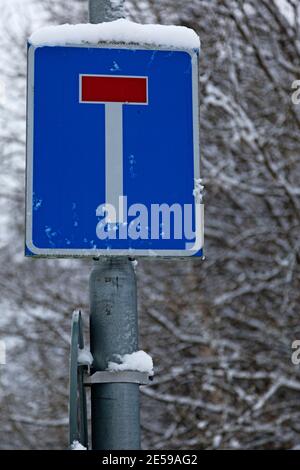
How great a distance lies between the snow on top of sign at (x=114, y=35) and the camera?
10.5 feet

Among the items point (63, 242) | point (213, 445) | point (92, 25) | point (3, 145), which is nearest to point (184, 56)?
point (92, 25)

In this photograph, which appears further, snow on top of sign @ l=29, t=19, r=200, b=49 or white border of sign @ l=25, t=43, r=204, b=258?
snow on top of sign @ l=29, t=19, r=200, b=49

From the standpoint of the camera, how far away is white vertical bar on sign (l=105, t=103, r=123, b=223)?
10.0ft

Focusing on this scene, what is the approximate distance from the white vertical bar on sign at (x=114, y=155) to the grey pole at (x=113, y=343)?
159 mm

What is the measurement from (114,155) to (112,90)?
0.65 ft

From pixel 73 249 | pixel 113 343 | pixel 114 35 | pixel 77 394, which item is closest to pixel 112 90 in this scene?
pixel 114 35

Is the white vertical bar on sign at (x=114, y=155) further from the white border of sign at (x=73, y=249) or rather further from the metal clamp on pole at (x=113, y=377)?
the metal clamp on pole at (x=113, y=377)

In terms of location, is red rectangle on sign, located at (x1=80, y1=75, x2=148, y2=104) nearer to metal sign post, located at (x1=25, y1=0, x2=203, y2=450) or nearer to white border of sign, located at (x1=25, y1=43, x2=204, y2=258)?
metal sign post, located at (x1=25, y1=0, x2=203, y2=450)

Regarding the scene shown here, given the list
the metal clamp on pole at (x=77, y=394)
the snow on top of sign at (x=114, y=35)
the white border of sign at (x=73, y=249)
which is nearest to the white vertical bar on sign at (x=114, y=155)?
the white border of sign at (x=73, y=249)

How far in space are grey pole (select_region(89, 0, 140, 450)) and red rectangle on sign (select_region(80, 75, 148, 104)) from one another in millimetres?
462

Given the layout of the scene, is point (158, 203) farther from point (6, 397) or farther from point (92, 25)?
point (6, 397)

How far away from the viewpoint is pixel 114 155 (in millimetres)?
3098

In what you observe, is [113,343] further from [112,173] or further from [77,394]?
[112,173]

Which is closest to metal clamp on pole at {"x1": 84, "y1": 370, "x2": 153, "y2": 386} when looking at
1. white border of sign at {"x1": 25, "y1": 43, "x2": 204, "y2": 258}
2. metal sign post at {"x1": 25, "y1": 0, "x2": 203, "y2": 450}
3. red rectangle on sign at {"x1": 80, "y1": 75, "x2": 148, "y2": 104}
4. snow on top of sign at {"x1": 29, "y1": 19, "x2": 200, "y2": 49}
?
metal sign post at {"x1": 25, "y1": 0, "x2": 203, "y2": 450}
